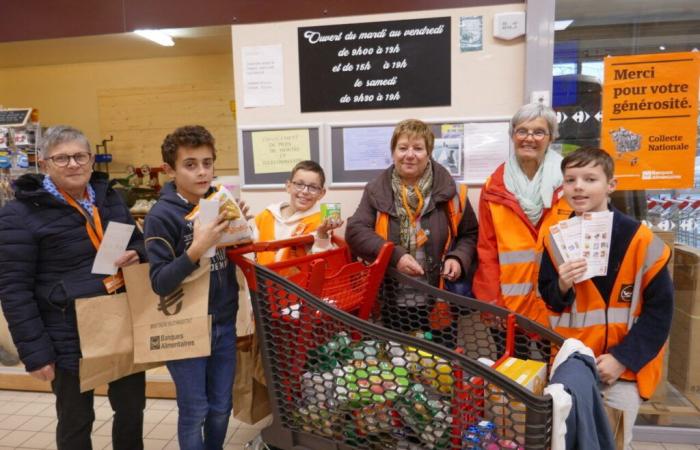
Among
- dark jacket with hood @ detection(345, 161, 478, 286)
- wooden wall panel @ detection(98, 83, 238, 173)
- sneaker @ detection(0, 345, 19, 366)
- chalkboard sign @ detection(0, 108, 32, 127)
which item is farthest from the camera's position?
wooden wall panel @ detection(98, 83, 238, 173)

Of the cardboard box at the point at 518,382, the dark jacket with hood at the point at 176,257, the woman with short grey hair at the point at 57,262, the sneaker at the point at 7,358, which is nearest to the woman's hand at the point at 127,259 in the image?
the woman with short grey hair at the point at 57,262

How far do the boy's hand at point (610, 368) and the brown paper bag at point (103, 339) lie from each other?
1587mm

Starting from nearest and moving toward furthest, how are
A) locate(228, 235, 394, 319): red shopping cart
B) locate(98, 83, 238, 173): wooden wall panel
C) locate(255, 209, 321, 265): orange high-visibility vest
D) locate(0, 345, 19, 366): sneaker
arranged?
locate(228, 235, 394, 319): red shopping cart → locate(255, 209, 321, 265): orange high-visibility vest → locate(0, 345, 19, 366): sneaker → locate(98, 83, 238, 173): wooden wall panel

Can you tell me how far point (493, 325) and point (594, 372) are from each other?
0.39 m

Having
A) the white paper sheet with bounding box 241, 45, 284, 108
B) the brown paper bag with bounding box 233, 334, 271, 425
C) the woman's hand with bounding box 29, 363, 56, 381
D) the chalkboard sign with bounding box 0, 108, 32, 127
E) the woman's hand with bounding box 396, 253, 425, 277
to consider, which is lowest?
the brown paper bag with bounding box 233, 334, 271, 425

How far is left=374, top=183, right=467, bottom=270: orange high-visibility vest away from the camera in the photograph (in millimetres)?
2070

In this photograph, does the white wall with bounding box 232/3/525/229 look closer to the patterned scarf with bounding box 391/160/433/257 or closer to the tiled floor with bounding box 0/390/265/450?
the patterned scarf with bounding box 391/160/433/257

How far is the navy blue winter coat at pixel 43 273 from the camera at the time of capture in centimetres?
167

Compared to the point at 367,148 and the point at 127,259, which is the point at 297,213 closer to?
the point at 367,148

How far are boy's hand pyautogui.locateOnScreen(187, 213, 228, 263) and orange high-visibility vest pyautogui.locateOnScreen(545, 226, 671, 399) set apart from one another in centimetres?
109

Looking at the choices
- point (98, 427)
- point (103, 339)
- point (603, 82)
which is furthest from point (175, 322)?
point (603, 82)

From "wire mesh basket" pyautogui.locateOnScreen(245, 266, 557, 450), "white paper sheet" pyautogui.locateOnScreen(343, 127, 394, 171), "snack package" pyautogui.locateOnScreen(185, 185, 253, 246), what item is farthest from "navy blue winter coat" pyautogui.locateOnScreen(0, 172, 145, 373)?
"white paper sheet" pyautogui.locateOnScreen(343, 127, 394, 171)

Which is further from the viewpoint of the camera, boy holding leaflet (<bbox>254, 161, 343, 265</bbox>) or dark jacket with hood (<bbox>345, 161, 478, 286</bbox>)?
boy holding leaflet (<bbox>254, 161, 343, 265</bbox>)

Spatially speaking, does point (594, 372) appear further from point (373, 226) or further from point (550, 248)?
point (373, 226)
